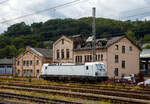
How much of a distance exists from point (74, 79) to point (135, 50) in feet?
77.9

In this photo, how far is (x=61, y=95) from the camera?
17000 mm

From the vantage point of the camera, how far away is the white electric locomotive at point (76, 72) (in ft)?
94.6

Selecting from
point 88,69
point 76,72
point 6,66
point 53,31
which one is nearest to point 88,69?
point 88,69

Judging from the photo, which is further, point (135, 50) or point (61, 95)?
point (135, 50)

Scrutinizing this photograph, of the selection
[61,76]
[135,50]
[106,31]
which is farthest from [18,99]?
[106,31]

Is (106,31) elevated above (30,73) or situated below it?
above

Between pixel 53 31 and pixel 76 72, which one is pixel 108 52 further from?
pixel 53 31

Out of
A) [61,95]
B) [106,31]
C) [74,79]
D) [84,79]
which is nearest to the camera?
[61,95]

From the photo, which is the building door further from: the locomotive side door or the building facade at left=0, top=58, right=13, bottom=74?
the building facade at left=0, top=58, right=13, bottom=74

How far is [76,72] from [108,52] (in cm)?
1565

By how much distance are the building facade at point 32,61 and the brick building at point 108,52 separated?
334 cm

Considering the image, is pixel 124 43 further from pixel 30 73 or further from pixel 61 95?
pixel 61 95

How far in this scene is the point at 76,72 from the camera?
31.3 m

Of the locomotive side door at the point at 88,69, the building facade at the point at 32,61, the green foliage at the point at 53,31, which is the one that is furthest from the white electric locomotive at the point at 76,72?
the green foliage at the point at 53,31
